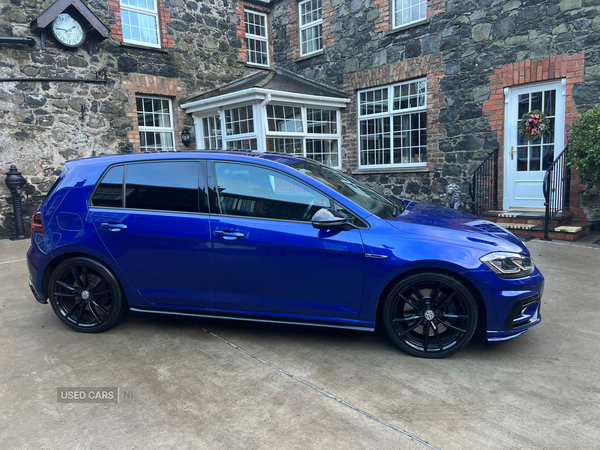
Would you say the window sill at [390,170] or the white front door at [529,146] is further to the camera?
the window sill at [390,170]

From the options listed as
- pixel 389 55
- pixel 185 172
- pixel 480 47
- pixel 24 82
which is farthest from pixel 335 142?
pixel 185 172

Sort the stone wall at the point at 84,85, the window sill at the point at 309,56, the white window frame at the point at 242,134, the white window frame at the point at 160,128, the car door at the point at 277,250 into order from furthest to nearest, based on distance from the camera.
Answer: the window sill at the point at 309,56 < the white window frame at the point at 160,128 < the white window frame at the point at 242,134 < the stone wall at the point at 84,85 < the car door at the point at 277,250

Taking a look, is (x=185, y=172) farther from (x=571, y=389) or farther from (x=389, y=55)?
(x=389, y=55)

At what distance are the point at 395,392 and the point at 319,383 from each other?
1.65ft

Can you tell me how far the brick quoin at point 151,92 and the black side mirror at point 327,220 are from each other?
299 inches

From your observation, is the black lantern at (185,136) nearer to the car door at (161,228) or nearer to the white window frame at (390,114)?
the white window frame at (390,114)

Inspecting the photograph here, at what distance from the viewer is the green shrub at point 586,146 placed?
6.51 meters

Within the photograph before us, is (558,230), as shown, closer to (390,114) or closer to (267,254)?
(390,114)

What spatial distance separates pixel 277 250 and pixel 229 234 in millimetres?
410

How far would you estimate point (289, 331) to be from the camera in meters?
3.73

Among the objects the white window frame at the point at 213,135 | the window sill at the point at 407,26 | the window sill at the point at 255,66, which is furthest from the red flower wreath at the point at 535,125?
the window sill at the point at 255,66

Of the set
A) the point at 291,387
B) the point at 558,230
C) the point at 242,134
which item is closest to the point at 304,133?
the point at 242,134

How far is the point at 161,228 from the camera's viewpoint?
3.43 meters

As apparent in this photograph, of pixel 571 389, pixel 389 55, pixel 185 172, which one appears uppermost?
pixel 389 55
